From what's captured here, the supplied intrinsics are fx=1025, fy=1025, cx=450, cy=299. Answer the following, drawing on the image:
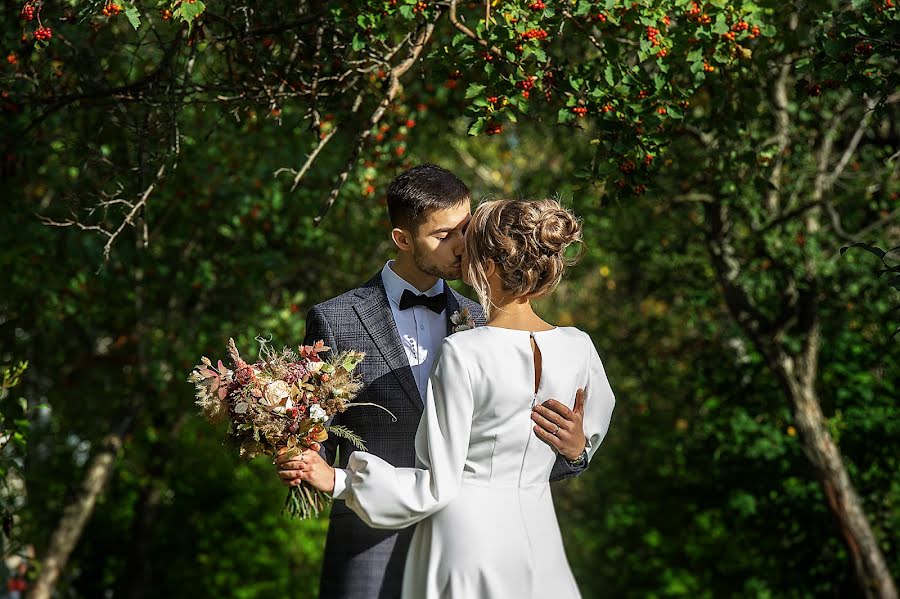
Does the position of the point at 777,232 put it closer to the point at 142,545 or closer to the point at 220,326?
the point at 220,326

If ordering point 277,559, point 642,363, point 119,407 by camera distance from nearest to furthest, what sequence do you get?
point 119,407
point 642,363
point 277,559

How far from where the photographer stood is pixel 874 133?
22.8ft

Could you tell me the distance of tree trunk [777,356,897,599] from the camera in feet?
21.5

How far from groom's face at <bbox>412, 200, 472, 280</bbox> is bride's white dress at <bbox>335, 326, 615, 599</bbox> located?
36 cm

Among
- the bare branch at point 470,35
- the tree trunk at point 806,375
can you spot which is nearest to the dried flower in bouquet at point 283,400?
the bare branch at point 470,35

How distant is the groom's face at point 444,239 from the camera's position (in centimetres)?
327

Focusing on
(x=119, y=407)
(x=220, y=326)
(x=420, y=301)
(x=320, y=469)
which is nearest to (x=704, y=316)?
(x=220, y=326)

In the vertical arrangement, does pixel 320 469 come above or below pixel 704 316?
below

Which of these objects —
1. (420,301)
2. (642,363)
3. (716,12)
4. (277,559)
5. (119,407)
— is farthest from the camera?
(277,559)

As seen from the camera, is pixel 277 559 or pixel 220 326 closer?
pixel 220 326

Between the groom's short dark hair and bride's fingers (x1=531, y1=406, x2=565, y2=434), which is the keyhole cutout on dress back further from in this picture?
the groom's short dark hair

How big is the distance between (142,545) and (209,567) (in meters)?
0.76

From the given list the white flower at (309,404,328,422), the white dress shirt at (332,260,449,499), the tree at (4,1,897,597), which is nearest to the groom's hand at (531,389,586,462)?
the white dress shirt at (332,260,449,499)

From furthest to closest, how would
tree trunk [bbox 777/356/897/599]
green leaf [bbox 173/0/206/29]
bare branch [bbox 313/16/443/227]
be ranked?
1. tree trunk [bbox 777/356/897/599]
2. bare branch [bbox 313/16/443/227]
3. green leaf [bbox 173/0/206/29]
